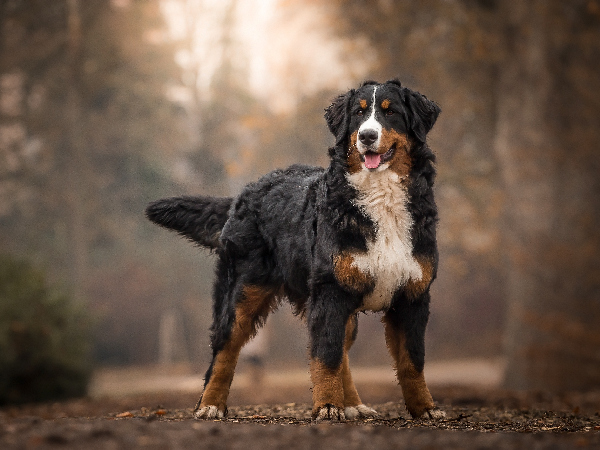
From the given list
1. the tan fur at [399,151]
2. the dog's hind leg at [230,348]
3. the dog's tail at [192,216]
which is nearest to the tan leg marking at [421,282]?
the tan fur at [399,151]

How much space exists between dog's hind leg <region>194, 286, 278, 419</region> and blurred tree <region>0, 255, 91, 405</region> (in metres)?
5.79

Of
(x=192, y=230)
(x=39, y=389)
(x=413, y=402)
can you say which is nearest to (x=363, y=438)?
(x=413, y=402)

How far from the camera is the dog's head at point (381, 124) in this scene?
5.70 m

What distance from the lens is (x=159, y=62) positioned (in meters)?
27.3

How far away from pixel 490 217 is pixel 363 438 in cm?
1585

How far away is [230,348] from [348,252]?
154 centimetres

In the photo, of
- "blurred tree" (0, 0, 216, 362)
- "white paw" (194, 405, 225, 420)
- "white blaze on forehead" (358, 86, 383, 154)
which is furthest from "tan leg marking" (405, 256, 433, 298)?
"blurred tree" (0, 0, 216, 362)

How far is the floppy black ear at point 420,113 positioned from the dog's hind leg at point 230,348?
187 cm

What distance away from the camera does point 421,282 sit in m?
5.82

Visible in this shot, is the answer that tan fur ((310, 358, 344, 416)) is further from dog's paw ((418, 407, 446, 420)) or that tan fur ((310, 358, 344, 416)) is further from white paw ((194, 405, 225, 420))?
white paw ((194, 405, 225, 420))

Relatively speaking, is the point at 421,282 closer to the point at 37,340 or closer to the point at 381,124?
the point at 381,124

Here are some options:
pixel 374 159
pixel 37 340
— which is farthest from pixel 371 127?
pixel 37 340

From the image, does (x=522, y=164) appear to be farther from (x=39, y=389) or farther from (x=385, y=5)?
(x=39, y=389)

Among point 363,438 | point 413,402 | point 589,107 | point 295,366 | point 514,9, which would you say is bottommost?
point 363,438
